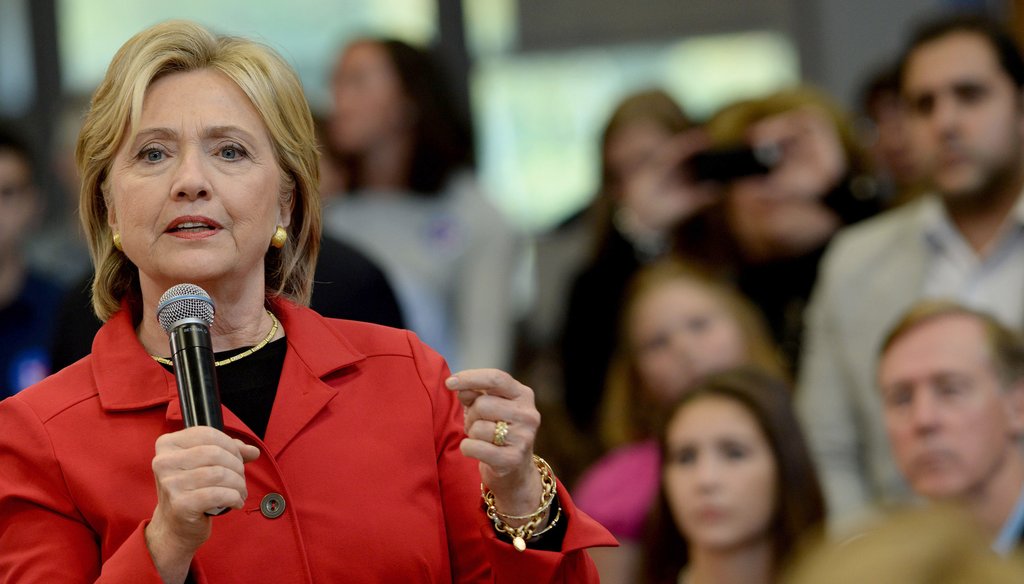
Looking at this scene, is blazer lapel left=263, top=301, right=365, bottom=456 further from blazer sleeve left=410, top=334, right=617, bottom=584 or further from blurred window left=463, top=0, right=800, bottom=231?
blurred window left=463, top=0, right=800, bottom=231

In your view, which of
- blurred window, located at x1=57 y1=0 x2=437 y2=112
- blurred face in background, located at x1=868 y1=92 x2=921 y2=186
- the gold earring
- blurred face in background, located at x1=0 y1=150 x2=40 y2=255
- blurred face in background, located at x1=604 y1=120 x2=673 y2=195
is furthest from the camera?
blurred window, located at x1=57 y1=0 x2=437 y2=112

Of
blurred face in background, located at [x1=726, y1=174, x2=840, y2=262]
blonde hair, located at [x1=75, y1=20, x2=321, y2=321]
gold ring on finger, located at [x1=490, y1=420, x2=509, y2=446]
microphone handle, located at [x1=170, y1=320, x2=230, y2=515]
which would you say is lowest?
blurred face in background, located at [x1=726, y1=174, x2=840, y2=262]

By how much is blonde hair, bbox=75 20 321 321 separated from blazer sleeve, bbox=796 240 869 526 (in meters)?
2.50

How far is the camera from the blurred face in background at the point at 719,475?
3.60m

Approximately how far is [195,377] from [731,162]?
3.41 m

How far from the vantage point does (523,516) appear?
188cm

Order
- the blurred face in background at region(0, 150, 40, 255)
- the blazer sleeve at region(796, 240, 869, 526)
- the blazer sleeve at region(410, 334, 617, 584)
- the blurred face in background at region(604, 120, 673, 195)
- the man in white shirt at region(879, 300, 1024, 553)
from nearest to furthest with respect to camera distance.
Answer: the blazer sleeve at region(410, 334, 617, 584) < the man in white shirt at region(879, 300, 1024, 553) < the blazer sleeve at region(796, 240, 869, 526) < the blurred face in background at region(0, 150, 40, 255) < the blurred face in background at region(604, 120, 673, 195)

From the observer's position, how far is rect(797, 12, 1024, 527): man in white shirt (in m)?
4.29

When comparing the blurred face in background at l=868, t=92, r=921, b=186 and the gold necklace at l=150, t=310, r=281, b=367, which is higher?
the gold necklace at l=150, t=310, r=281, b=367

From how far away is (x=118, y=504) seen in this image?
5.90 feet

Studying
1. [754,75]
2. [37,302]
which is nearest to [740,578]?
[37,302]

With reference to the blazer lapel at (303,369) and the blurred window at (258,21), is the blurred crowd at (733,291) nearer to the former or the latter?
the blazer lapel at (303,369)

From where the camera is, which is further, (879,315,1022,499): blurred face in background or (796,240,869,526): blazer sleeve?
(796,240,869,526): blazer sleeve

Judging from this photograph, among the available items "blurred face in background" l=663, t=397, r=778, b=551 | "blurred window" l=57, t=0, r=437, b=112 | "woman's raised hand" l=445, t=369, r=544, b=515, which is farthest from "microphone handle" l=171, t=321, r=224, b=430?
"blurred window" l=57, t=0, r=437, b=112
